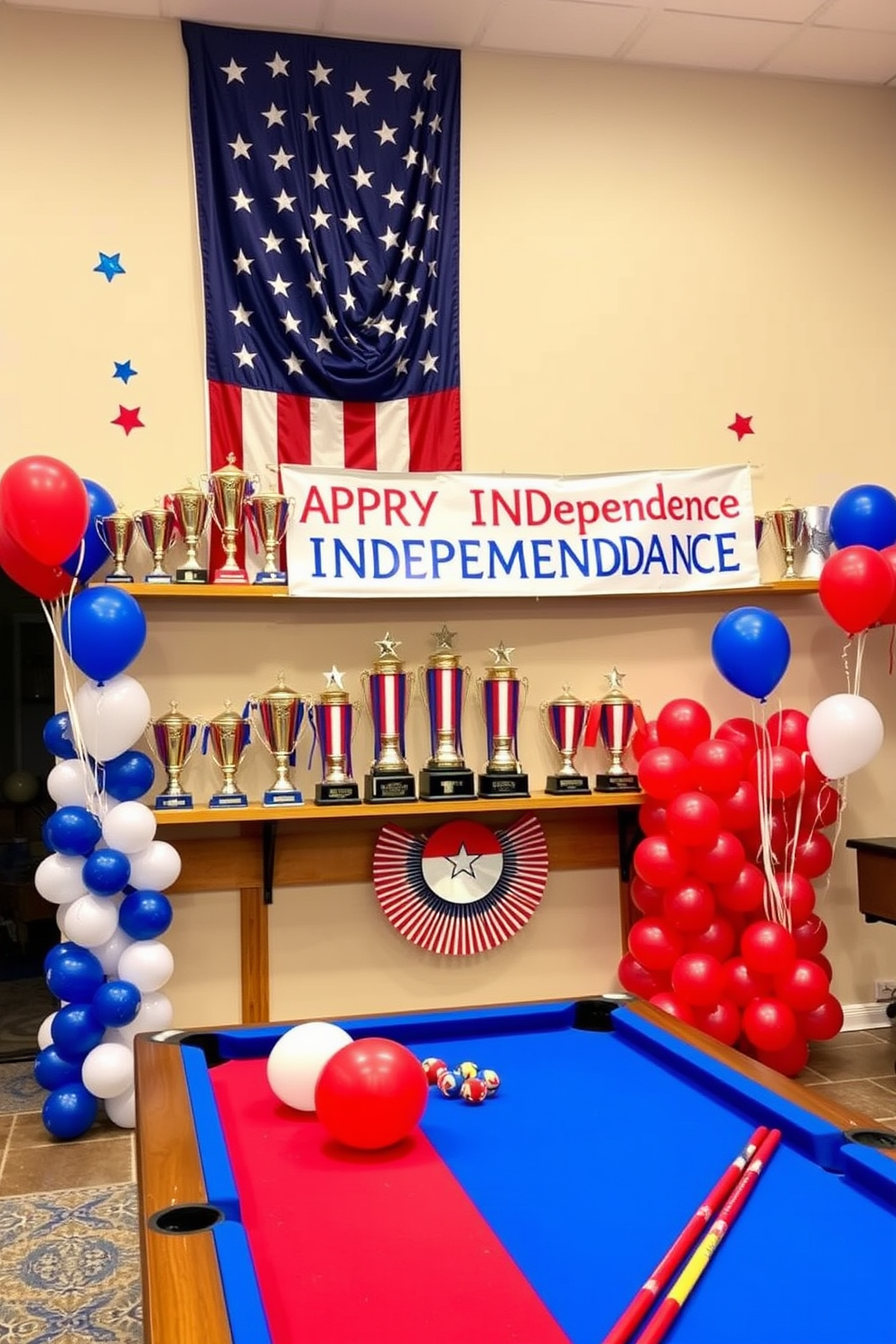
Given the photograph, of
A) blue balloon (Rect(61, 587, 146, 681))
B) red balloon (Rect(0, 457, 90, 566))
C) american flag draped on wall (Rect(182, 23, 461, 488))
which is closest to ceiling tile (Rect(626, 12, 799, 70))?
american flag draped on wall (Rect(182, 23, 461, 488))

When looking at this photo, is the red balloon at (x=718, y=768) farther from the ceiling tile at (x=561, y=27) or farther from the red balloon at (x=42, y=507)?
the ceiling tile at (x=561, y=27)

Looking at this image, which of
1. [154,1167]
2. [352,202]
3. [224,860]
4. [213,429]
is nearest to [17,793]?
[224,860]

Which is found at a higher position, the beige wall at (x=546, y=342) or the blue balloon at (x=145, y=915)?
the beige wall at (x=546, y=342)

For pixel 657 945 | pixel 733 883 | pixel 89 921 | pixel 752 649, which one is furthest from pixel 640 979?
pixel 89 921

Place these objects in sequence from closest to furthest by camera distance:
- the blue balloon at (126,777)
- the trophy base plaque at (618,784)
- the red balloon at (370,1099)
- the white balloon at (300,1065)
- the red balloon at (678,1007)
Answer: the red balloon at (370,1099) → the white balloon at (300,1065) → the blue balloon at (126,777) → the red balloon at (678,1007) → the trophy base plaque at (618,784)

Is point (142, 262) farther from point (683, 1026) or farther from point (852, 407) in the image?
point (683, 1026)

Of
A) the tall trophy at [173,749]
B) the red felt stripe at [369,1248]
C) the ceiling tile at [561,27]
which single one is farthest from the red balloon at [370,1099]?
the ceiling tile at [561,27]

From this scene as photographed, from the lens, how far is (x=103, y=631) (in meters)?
3.54

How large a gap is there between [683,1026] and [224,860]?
7.57 ft

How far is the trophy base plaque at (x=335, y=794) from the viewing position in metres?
4.04

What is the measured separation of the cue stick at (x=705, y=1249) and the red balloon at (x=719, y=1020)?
2.25 meters

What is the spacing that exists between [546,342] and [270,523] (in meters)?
1.34

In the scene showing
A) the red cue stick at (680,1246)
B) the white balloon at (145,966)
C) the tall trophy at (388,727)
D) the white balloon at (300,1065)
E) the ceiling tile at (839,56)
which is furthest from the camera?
the ceiling tile at (839,56)

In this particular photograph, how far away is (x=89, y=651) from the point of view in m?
3.56
